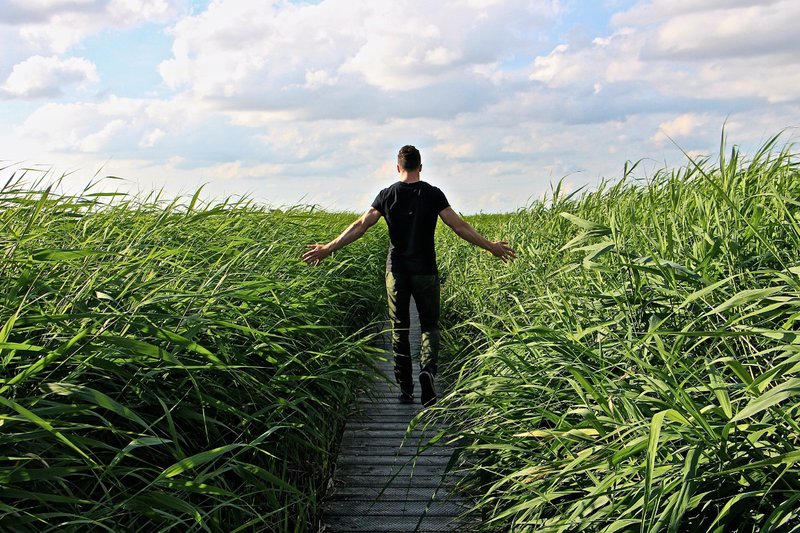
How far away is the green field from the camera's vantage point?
2.21m

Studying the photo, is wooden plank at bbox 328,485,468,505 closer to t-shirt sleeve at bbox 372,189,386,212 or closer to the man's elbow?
the man's elbow

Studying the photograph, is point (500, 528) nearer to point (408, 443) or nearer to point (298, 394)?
point (298, 394)

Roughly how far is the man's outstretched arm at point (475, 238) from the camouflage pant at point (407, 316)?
17.7 inches

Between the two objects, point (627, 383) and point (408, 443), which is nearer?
point (627, 383)

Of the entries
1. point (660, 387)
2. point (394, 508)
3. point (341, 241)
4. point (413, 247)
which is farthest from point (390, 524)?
point (413, 247)

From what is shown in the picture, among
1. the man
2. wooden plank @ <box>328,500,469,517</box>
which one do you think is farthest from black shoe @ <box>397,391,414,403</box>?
wooden plank @ <box>328,500,469,517</box>

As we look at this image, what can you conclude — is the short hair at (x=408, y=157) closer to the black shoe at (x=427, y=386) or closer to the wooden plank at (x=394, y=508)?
the black shoe at (x=427, y=386)

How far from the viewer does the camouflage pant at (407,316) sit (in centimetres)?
573

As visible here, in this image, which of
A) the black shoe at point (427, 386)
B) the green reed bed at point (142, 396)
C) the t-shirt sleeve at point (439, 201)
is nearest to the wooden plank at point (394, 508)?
the green reed bed at point (142, 396)

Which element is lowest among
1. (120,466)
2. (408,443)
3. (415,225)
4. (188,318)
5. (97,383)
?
(408,443)

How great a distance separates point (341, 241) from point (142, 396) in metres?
2.94

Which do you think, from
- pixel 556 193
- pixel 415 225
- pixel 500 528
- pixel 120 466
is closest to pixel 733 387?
pixel 500 528

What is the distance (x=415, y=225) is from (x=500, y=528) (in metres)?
2.91

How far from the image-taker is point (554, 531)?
250cm
